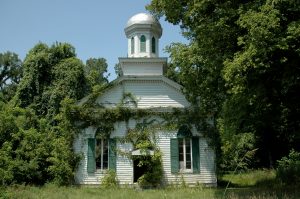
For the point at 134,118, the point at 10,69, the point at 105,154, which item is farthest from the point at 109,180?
the point at 10,69

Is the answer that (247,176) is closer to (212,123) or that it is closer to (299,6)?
(212,123)

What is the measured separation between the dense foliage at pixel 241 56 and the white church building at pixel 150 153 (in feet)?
8.69

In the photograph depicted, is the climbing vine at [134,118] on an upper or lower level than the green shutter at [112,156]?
upper

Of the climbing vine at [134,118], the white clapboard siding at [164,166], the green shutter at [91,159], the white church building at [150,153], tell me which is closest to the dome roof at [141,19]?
the white church building at [150,153]

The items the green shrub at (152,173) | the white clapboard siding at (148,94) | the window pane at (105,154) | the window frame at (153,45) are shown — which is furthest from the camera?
the window frame at (153,45)

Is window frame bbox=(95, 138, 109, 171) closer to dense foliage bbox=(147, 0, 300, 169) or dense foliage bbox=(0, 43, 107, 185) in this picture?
dense foliage bbox=(0, 43, 107, 185)

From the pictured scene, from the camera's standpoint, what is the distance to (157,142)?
76.3ft

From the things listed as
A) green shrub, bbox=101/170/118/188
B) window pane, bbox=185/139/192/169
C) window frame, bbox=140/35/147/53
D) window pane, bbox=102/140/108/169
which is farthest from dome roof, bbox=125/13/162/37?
green shrub, bbox=101/170/118/188

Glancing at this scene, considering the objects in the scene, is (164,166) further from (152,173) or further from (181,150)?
(181,150)

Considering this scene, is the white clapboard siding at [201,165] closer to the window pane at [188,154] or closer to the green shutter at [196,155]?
the green shutter at [196,155]

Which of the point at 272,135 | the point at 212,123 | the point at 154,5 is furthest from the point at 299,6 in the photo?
Answer: the point at 272,135

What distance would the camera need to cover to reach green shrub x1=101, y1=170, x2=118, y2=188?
2231 cm

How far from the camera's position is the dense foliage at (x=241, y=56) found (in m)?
13.1

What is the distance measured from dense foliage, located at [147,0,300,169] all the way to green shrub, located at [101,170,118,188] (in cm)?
642
